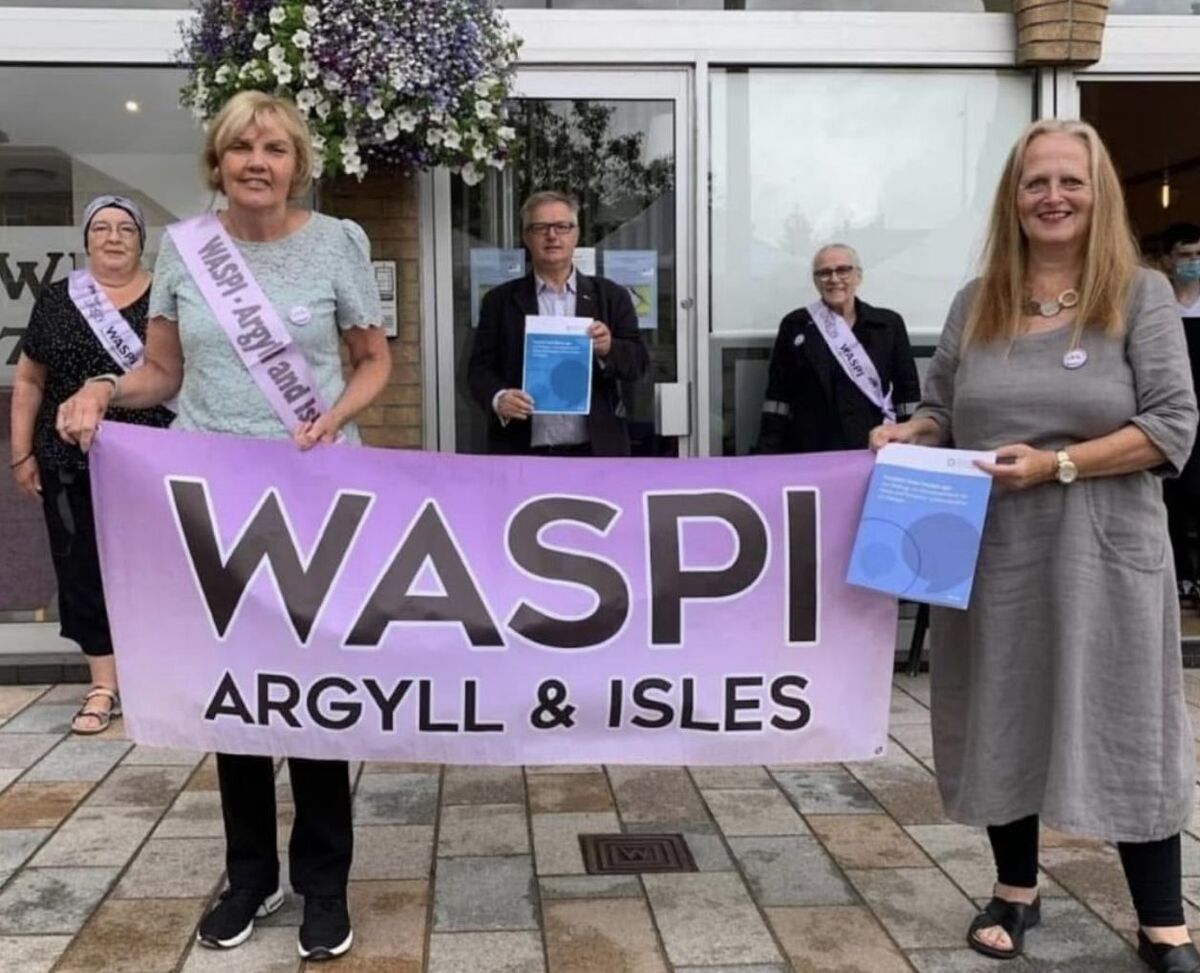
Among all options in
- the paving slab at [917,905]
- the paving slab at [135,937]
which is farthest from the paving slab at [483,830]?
the paving slab at [917,905]

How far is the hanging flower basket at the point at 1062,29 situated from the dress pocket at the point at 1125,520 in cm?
351

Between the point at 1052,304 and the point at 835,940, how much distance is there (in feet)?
5.16

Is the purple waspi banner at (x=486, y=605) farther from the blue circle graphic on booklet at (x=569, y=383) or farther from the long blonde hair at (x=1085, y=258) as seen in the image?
the blue circle graphic on booklet at (x=569, y=383)

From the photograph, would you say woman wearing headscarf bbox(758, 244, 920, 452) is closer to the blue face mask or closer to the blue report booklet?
the blue face mask

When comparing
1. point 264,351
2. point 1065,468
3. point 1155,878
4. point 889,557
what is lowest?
point 1155,878

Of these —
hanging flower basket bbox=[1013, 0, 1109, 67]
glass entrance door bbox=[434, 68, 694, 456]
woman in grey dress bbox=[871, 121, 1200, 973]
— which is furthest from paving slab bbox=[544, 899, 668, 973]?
hanging flower basket bbox=[1013, 0, 1109, 67]

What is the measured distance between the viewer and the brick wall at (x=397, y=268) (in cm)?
549

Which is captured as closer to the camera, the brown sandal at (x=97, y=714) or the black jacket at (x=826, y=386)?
the brown sandal at (x=97, y=714)

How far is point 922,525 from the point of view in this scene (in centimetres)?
282

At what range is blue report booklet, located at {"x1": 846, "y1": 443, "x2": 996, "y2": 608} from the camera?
277 centimetres

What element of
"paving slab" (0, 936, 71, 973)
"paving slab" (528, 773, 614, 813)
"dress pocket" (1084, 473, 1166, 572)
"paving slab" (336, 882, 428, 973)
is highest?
"dress pocket" (1084, 473, 1166, 572)

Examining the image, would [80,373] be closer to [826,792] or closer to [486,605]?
[486,605]

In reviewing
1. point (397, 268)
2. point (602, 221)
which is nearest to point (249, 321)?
point (397, 268)

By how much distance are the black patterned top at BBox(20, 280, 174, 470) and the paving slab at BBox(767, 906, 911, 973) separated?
2.93 meters
